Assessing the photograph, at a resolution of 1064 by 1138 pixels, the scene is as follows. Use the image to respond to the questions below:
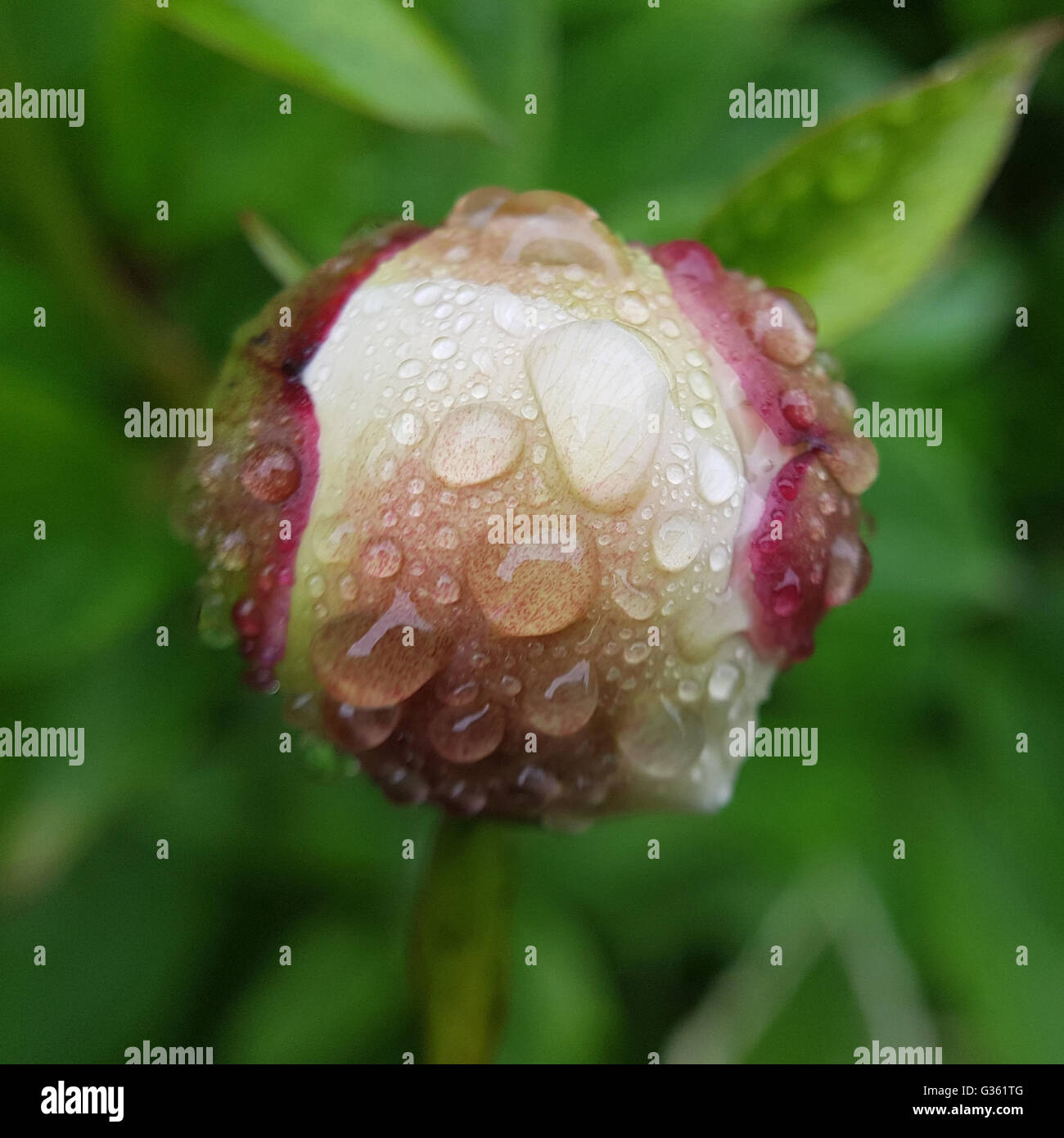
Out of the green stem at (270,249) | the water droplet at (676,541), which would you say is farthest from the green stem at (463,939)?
the green stem at (270,249)

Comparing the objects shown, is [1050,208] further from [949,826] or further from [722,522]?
[722,522]

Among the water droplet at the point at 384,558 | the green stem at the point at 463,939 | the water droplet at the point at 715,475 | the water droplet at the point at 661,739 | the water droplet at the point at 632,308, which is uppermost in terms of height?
the water droplet at the point at 632,308

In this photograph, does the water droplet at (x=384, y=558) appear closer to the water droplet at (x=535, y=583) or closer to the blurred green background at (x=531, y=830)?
the water droplet at (x=535, y=583)

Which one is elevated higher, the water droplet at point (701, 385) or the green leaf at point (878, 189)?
the green leaf at point (878, 189)

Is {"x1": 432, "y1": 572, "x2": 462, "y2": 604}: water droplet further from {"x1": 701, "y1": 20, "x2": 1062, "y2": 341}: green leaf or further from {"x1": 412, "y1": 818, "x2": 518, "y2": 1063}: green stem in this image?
{"x1": 701, "y1": 20, "x2": 1062, "y2": 341}: green leaf

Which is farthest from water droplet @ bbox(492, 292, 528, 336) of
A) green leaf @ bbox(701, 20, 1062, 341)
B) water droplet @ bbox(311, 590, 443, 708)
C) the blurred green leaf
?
the blurred green leaf

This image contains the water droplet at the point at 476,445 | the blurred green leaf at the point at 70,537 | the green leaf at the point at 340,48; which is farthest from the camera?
the blurred green leaf at the point at 70,537

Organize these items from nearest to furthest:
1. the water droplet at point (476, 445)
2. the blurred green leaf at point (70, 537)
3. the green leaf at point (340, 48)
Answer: the water droplet at point (476, 445) < the green leaf at point (340, 48) < the blurred green leaf at point (70, 537)

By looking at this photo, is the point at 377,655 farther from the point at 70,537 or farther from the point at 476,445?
the point at 70,537
